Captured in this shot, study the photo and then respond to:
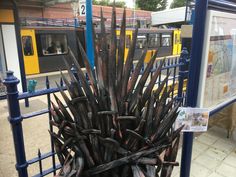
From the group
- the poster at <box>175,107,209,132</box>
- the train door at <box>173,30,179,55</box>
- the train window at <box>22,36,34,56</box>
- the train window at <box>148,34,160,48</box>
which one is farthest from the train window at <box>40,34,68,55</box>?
the train door at <box>173,30,179,55</box>

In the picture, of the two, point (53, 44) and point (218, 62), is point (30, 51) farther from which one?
point (218, 62)

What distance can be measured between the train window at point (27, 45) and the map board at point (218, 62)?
9440mm

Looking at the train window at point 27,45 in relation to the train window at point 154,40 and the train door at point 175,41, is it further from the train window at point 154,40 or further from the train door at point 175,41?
the train door at point 175,41

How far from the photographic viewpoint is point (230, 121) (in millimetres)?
3500

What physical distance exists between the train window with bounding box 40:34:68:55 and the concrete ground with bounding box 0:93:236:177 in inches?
266

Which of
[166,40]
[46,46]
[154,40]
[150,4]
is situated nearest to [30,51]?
[46,46]

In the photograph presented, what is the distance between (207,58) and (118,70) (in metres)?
0.89

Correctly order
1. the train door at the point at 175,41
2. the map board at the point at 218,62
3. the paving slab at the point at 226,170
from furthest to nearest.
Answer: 1. the train door at the point at 175,41
2. the paving slab at the point at 226,170
3. the map board at the point at 218,62

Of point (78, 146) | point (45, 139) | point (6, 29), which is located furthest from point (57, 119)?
point (6, 29)

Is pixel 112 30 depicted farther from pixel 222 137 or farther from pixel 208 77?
pixel 222 137

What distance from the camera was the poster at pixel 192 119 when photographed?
6.26 ft

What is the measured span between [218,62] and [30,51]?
31.7 ft

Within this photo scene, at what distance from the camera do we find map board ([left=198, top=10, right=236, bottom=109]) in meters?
1.85

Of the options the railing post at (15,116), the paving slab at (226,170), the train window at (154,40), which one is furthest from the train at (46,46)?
the railing post at (15,116)
